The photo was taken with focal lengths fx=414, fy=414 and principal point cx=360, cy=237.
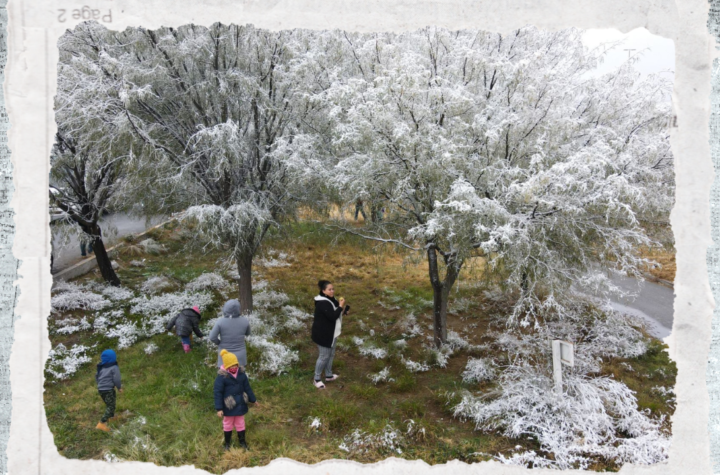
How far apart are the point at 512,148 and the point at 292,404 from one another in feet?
15.1

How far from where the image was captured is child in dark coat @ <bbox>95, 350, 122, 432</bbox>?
4996 mm

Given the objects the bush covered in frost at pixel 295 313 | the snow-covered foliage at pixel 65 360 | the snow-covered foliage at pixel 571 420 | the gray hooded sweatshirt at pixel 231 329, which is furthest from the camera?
the bush covered in frost at pixel 295 313

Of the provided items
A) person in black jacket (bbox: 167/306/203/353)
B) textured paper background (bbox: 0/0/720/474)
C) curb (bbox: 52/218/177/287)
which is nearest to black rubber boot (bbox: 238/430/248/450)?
textured paper background (bbox: 0/0/720/474)

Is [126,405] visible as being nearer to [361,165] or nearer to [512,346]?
[361,165]

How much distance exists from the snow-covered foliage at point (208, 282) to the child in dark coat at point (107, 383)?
448 centimetres

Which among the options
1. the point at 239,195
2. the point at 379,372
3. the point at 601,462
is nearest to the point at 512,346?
the point at 379,372

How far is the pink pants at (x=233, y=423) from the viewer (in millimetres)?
4492

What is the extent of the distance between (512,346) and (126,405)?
6.09 m

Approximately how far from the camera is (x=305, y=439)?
486 centimetres

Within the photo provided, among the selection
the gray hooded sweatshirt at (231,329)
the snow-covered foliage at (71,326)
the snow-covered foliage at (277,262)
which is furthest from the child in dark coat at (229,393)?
the snow-covered foliage at (277,262)

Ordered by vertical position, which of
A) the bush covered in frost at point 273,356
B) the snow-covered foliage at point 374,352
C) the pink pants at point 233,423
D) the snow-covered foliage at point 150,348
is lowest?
the snow-covered foliage at point 150,348

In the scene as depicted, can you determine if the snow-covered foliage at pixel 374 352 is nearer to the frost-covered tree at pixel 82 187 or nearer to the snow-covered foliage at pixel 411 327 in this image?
the snow-covered foliage at pixel 411 327

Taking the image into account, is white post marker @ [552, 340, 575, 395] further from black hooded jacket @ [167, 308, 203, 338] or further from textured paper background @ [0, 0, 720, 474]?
black hooded jacket @ [167, 308, 203, 338]

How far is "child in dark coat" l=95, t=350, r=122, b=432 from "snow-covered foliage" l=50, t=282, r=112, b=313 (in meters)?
3.82
